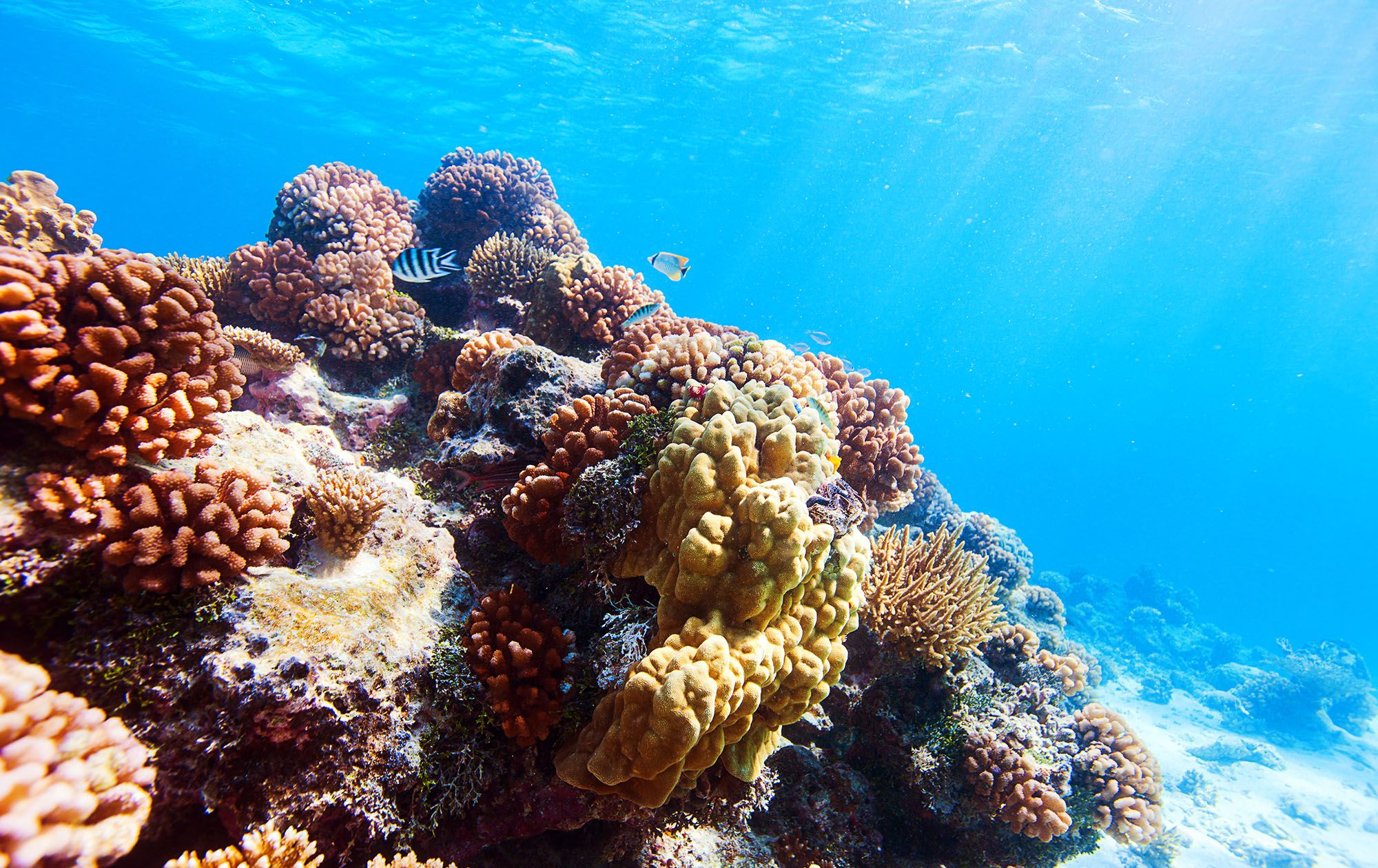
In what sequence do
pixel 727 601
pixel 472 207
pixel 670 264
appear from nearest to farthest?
pixel 727 601 → pixel 670 264 → pixel 472 207

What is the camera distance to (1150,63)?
1081 inches

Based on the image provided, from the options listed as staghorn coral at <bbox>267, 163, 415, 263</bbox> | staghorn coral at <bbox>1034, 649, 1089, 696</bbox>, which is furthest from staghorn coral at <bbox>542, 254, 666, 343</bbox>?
staghorn coral at <bbox>1034, 649, 1089, 696</bbox>

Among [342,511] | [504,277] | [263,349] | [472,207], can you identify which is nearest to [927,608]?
[342,511]

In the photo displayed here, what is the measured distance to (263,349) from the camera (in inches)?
232

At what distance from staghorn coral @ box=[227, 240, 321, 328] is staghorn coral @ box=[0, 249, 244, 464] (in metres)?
4.32

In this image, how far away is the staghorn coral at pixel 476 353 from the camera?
19.6ft

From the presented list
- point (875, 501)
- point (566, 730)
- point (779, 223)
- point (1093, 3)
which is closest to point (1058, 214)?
point (779, 223)

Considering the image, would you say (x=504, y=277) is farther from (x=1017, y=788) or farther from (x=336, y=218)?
(x=1017, y=788)

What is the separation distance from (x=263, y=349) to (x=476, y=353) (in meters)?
2.32

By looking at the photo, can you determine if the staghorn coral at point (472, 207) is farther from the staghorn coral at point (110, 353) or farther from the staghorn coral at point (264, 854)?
the staghorn coral at point (264, 854)

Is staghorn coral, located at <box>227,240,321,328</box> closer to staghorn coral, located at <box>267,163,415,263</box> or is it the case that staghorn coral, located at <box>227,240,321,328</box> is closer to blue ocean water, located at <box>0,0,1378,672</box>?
staghorn coral, located at <box>267,163,415,263</box>

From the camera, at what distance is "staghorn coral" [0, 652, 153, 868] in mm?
1627

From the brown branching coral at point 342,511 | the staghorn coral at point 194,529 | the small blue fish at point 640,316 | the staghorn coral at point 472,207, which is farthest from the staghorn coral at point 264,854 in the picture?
the staghorn coral at point 472,207

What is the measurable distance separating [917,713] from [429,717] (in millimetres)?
4380
